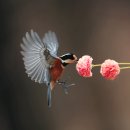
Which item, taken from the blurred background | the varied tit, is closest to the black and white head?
the varied tit

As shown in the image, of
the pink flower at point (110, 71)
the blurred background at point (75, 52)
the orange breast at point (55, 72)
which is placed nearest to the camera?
the pink flower at point (110, 71)

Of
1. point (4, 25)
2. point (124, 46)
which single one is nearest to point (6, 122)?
point (4, 25)

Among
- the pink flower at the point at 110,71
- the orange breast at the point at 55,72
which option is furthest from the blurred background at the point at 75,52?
the pink flower at the point at 110,71

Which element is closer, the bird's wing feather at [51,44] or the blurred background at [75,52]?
the bird's wing feather at [51,44]

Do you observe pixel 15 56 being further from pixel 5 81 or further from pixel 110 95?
pixel 110 95

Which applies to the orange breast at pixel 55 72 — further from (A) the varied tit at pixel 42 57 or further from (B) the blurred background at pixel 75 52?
(B) the blurred background at pixel 75 52

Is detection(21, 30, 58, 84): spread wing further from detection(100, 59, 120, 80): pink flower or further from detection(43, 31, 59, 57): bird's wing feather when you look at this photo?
detection(100, 59, 120, 80): pink flower

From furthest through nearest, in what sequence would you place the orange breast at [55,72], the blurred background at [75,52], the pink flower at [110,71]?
the blurred background at [75,52] < the orange breast at [55,72] < the pink flower at [110,71]
